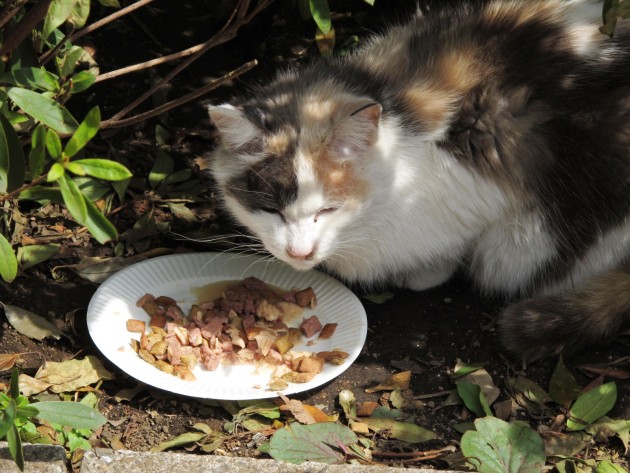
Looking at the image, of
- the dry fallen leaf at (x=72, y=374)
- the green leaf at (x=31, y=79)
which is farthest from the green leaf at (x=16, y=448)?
the green leaf at (x=31, y=79)

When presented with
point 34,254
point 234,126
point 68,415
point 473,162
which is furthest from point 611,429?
point 34,254

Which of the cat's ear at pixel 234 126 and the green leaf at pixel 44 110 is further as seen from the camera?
the cat's ear at pixel 234 126

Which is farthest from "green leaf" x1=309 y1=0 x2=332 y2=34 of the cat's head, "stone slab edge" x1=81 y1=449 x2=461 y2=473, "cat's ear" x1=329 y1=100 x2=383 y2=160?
"stone slab edge" x1=81 y1=449 x2=461 y2=473

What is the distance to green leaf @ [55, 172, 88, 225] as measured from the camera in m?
2.16

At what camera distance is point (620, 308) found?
2846mm

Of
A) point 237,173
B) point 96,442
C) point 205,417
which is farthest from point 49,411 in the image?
point 237,173

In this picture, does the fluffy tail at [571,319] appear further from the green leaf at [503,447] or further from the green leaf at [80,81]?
the green leaf at [80,81]

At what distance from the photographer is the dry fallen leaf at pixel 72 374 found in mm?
2756

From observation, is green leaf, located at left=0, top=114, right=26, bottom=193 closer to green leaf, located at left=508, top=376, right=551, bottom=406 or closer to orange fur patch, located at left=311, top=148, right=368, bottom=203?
orange fur patch, located at left=311, top=148, right=368, bottom=203

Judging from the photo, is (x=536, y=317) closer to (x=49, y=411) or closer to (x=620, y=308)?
(x=620, y=308)

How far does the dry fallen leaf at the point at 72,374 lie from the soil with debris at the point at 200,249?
0.14 ft

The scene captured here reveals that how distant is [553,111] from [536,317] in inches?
28.0

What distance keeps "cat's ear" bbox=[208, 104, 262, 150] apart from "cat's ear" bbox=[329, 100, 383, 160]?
0.26 metres

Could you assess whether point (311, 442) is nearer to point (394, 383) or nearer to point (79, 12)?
Answer: point (394, 383)
